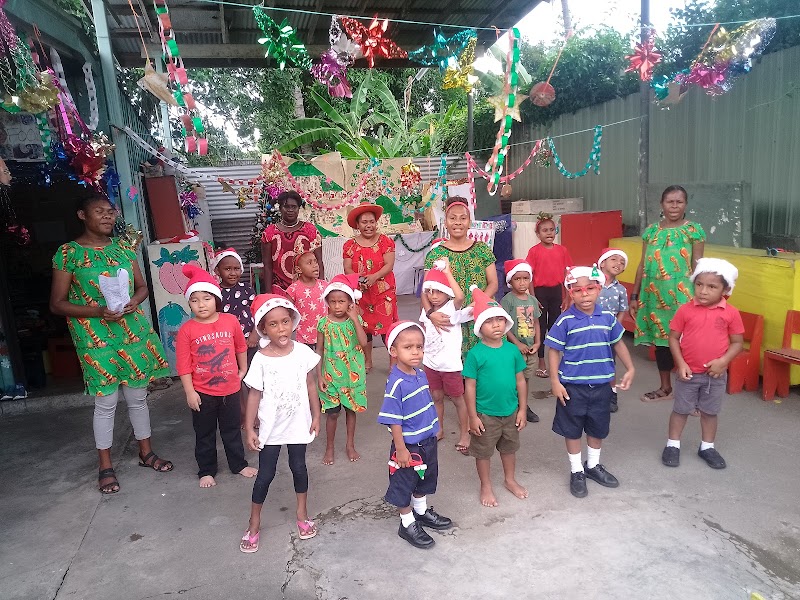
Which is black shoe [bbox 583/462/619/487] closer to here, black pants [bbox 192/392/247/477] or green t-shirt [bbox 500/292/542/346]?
green t-shirt [bbox 500/292/542/346]

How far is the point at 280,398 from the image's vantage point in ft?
9.86

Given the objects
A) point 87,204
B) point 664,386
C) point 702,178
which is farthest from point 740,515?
point 702,178

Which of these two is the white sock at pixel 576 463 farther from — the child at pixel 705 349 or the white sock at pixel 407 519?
the white sock at pixel 407 519

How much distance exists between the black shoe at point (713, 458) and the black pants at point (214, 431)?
3126 mm

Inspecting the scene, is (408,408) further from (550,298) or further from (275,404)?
(550,298)

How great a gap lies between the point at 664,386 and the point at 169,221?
18.8ft

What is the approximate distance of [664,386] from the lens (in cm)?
493

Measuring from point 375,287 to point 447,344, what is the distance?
1.21 meters

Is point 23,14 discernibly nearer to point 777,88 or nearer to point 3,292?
point 3,292

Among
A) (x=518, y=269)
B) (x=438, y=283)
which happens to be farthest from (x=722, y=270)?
(x=438, y=283)

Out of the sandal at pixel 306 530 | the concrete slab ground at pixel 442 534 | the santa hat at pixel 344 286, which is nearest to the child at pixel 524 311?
the concrete slab ground at pixel 442 534

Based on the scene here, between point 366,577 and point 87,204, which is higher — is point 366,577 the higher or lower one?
the lower one

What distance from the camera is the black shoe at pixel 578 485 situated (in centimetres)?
338

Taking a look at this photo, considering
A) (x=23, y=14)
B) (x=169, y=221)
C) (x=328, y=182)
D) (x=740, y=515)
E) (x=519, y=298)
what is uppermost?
(x=23, y=14)
